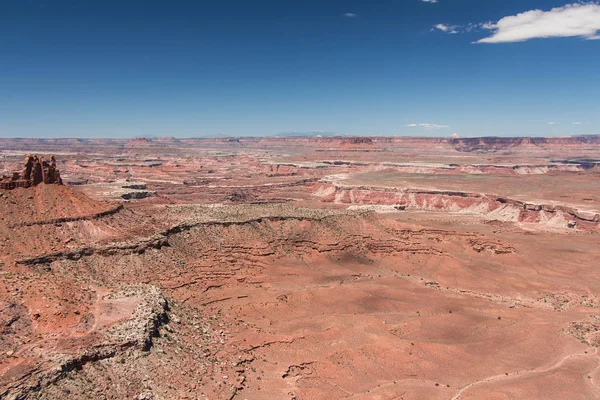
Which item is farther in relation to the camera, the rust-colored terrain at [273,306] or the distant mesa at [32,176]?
the distant mesa at [32,176]

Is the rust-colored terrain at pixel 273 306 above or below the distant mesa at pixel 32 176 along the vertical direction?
below

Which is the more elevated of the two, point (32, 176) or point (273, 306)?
point (32, 176)

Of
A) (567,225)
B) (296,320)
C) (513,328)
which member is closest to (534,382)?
(513,328)

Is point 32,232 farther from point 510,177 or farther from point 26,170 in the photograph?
point 510,177

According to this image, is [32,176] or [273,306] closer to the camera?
[273,306]
